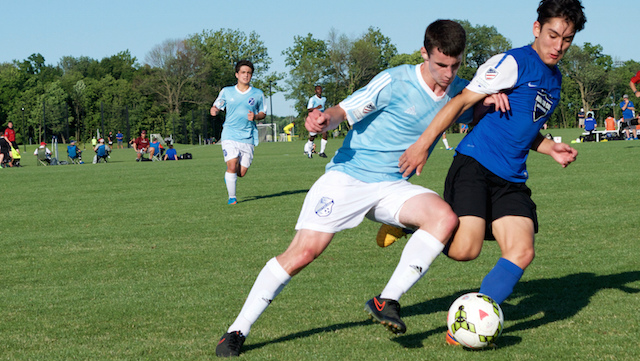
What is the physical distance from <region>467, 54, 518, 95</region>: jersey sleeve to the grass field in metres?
1.67

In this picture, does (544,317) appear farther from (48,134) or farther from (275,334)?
(48,134)

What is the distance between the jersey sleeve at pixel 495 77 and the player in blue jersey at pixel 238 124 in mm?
7999

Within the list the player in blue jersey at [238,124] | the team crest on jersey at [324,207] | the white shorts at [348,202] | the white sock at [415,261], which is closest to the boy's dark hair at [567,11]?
the white shorts at [348,202]

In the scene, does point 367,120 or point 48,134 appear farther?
point 48,134

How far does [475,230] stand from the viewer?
427cm

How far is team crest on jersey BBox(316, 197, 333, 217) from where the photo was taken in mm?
4047

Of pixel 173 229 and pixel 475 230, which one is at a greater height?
pixel 475 230

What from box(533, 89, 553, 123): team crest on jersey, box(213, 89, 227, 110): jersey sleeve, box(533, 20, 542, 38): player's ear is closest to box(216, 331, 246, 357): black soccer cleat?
box(533, 89, 553, 123): team crest on jersey

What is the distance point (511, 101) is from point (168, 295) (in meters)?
3.28

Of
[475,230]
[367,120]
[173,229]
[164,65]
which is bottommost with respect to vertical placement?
[173,229]

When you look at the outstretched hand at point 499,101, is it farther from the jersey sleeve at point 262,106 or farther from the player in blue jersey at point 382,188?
the jersey sleeve at point 262,106

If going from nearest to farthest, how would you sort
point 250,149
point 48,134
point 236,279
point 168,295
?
point 168,295 < point 236,279 < point 250,149 < point 48,134

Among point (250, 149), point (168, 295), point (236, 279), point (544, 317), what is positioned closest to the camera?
point (544, 317)

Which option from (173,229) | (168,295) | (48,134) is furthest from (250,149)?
(48,134)
